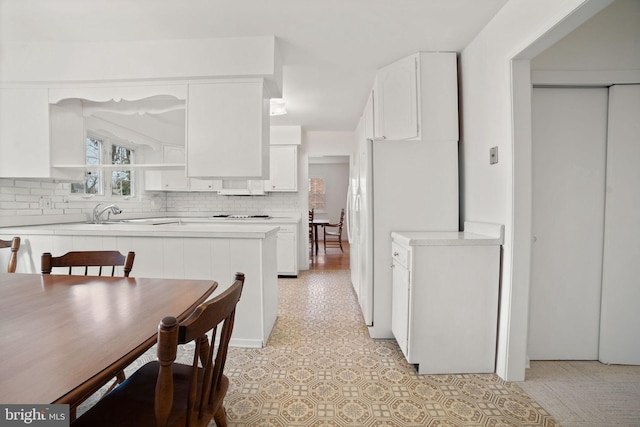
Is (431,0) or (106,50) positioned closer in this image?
(431,0)

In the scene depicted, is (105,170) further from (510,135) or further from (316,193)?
(316,193)

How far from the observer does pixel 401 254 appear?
2.12m

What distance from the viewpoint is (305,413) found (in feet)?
5.13

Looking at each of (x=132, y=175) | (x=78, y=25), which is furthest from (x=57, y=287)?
(x=132, y=175)

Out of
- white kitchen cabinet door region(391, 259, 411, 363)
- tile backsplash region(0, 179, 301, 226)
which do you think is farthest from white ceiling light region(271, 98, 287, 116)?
white kitchen cabinet door region(391, 259, 411, 363)

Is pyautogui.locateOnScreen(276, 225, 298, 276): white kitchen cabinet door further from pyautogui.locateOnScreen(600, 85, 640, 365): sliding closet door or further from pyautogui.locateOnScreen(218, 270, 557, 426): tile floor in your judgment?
pyautogui.locateOnScreen(600, 85, 640, 365): sliding closet door

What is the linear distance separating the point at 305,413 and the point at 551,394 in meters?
1.45

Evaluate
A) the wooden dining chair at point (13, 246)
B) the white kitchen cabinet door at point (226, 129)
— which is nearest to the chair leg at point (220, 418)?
the white kitchen cabinet door at point (226, 129)

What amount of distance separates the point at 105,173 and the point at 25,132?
3.74 ft

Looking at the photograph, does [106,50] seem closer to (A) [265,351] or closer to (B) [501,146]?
(A) [265,351]

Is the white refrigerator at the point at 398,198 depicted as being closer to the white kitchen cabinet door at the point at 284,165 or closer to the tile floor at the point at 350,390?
the tile floor at the point at 350,390

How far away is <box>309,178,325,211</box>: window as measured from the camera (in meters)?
8.88

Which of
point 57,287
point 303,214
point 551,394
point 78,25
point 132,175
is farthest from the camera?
point 303,214

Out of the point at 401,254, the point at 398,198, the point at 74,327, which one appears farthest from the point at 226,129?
the point at 74,327
